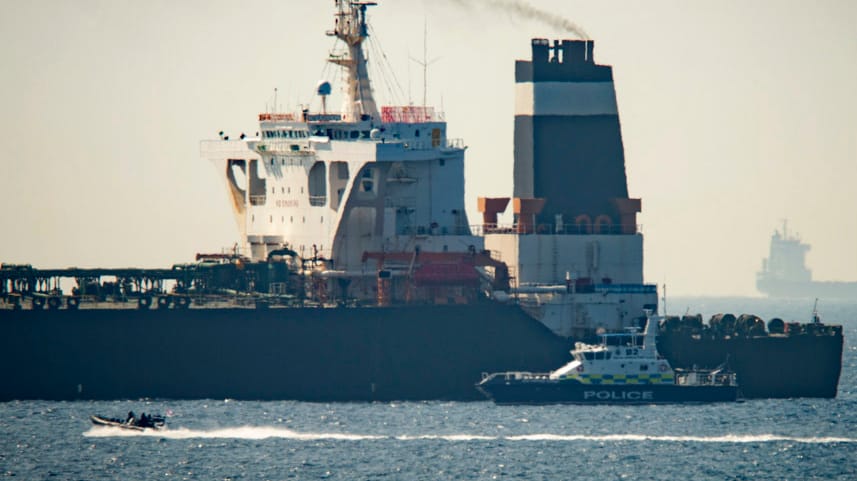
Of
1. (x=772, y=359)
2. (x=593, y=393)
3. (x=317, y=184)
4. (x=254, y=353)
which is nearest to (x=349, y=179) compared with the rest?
(x=317, y=184)

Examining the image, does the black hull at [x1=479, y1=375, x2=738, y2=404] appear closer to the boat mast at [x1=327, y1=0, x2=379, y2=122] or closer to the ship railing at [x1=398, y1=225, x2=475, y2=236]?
the ship railing at [x1=398, y1=225, x2=475, y2=236]

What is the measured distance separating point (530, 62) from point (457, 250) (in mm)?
11112

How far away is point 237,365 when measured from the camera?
99.4 meters

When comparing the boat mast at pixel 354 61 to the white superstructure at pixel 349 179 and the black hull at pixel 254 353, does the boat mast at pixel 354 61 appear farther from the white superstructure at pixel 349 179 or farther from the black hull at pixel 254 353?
the black hull at pixel 254 353

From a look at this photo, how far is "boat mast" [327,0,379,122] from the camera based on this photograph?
108 metres

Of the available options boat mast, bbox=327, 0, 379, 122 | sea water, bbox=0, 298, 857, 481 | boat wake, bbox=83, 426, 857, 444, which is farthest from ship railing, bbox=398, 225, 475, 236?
boat wake, bbox=83, 426, 857, 444

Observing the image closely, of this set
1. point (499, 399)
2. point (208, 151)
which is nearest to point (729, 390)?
point (499, 399)

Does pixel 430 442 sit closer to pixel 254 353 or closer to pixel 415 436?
pixel 415 436

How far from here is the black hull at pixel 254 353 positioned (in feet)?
326

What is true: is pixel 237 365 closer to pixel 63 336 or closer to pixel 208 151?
pixel 63 336

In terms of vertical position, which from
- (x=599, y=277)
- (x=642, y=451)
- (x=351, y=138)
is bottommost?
(x=642, y=451)

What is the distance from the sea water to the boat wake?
8 cm

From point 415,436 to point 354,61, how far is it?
2608 centimetres

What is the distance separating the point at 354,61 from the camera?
10825 cm
